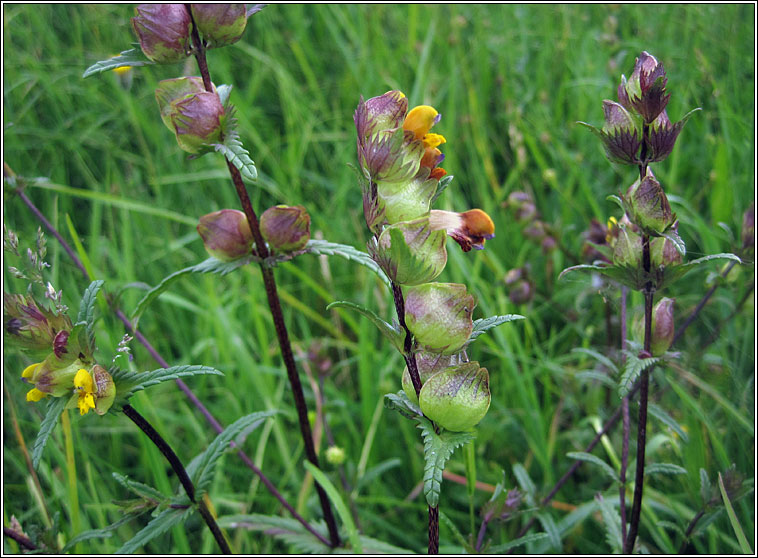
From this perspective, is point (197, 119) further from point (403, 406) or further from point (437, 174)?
point (403, 406)

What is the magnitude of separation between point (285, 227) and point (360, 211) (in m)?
1.15

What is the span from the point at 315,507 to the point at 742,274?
127cm

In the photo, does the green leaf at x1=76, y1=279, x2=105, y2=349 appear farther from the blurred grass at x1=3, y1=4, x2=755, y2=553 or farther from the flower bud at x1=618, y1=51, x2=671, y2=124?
the flower bud at x1=618, y1=51, x2=671, y2=124

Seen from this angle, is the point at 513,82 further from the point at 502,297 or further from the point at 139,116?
the point at 139,116

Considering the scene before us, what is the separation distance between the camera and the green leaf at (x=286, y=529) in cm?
116

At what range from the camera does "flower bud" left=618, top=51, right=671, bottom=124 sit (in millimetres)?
819

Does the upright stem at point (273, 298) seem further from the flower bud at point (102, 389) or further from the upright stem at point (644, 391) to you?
the upright stem at point (644, 391)

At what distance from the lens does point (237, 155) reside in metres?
0.81

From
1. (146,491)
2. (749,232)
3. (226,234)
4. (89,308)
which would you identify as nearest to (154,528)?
(146,491)

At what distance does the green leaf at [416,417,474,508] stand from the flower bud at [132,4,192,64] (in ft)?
1.93

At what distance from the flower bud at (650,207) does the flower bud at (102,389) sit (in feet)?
2.34

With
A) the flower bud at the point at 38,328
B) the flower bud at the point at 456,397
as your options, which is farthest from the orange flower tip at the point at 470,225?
the flower bud at the point at 38,328

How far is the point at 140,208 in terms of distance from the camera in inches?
75.2

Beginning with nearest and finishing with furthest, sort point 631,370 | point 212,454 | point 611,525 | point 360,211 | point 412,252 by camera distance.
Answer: point 412,252
point 631,370
point 212,454
point 611,525
point 360,211
